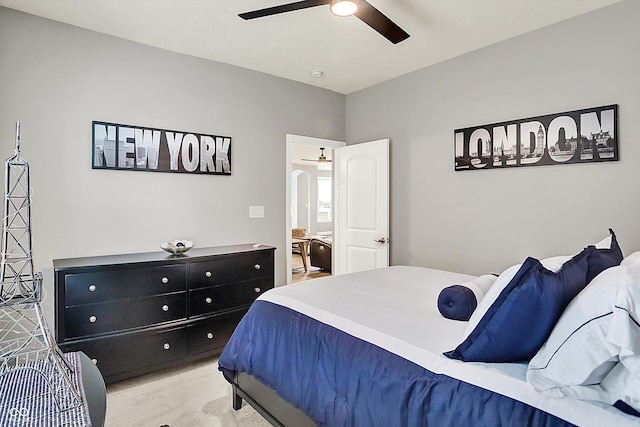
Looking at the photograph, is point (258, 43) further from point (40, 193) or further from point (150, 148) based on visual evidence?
point (40, 193)

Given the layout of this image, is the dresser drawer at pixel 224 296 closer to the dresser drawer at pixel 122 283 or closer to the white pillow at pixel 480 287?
the dresser drawer at pixel 122 283

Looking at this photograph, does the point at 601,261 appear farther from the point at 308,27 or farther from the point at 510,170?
the point at 308,27

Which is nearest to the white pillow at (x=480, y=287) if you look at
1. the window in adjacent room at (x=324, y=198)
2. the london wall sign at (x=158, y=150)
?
the london wall sign at (x=158, y=150)

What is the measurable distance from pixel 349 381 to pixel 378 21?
6.50 feet

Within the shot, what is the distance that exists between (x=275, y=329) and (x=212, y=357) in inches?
63.1

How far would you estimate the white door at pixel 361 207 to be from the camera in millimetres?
4141

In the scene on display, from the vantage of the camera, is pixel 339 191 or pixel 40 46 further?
pixel 339 191

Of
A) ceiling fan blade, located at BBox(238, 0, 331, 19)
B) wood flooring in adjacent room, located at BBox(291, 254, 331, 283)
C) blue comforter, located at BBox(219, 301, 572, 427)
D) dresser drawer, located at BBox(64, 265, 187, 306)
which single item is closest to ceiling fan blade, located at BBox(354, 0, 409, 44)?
ceiling fan blade, located at BBox(238, 0, 331, 19)

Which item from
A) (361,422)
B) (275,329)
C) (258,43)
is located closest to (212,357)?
(275,329)

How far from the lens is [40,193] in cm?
279

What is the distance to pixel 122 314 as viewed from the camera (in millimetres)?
2695

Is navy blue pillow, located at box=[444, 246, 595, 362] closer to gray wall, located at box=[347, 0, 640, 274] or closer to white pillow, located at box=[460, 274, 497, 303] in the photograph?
white pillow, located at box=[460, 274, 497, 303]

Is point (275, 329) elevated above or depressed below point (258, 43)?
below

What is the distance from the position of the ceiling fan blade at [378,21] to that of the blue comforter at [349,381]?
1723 mm
